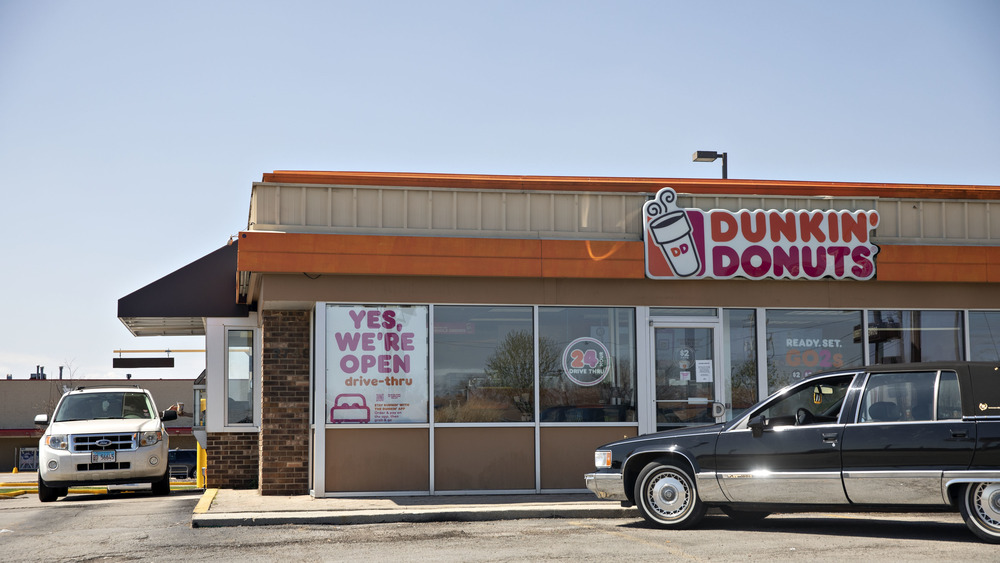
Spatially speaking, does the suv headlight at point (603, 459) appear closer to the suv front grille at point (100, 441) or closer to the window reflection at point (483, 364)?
the window reflection at point (483, 364)

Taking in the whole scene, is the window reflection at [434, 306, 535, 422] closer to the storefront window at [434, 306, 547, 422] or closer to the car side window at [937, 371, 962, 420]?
the storefront window at [434, 306, 547, 422]

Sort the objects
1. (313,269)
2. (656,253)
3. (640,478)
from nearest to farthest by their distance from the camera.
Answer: (640,478) → (313,269) → (656,253)

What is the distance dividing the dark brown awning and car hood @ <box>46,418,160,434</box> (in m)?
1.79

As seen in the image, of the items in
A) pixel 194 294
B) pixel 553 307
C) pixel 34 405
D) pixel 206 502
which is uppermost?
pixel 194 294

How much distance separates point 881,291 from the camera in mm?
15195

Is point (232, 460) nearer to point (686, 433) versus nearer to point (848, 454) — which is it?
point (686, 433)

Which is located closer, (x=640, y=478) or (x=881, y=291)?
(x=640, y=478)

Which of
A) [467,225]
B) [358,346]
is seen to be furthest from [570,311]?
[358,346]

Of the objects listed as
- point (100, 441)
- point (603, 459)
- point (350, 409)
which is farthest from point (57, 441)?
point (603, 459)

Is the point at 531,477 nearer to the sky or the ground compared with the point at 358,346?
nearer to the ground

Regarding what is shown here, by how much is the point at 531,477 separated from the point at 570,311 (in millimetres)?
2368

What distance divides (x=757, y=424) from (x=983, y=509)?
2157 millimetres

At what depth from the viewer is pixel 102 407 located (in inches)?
708

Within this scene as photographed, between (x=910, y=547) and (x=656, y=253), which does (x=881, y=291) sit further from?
(x=910, y=547)
